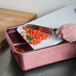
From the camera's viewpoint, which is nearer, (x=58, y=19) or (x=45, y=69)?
(x=45, y=69)

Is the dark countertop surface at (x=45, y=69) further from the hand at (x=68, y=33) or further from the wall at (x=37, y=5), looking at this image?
the wall at (x=37, y=5)

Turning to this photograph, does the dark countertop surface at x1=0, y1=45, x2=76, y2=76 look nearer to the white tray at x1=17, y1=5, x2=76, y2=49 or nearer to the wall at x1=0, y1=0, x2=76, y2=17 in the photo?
the white tray at x1=17, y1=5, x2=76, y2=49

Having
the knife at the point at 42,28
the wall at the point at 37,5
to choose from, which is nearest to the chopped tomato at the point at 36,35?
the knife at the point at 42,28

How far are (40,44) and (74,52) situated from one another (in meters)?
0.14

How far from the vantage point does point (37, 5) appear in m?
0.97

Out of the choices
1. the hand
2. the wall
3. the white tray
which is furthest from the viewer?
the wall

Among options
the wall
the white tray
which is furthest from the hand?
the wall

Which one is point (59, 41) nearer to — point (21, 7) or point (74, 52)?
point (74, 52)

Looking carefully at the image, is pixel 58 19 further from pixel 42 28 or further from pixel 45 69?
pixel 45 69

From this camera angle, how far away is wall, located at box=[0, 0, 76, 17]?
919 millimetres

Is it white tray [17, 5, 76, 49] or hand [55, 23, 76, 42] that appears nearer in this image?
hand [55, 23, 76, 42]

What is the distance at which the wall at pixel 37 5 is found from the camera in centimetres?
92

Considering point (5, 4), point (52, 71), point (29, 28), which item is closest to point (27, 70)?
point (52, 71)

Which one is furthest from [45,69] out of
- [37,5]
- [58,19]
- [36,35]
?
[37,5]
